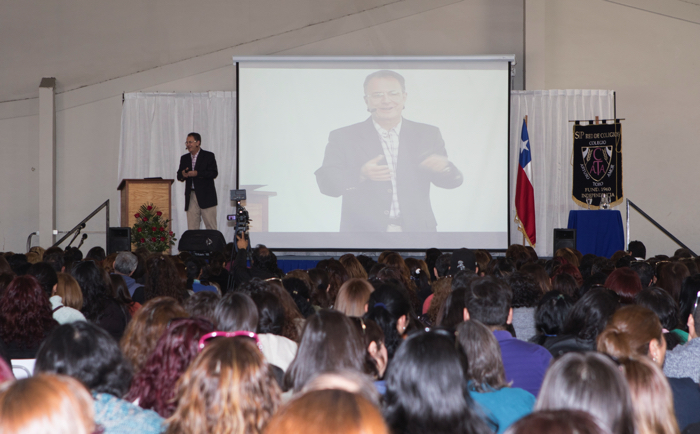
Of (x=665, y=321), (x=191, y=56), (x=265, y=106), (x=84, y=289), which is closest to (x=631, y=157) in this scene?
(x=265, y=106)

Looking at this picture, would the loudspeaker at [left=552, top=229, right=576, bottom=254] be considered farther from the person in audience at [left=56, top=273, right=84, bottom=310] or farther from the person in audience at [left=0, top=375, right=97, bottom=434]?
the person in audience at [left=0, top=375, right=97, bottom=434]

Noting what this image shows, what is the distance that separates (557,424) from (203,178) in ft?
27.3

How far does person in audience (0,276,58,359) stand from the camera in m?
3.25

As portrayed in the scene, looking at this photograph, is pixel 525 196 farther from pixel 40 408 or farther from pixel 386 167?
pixel 40 408

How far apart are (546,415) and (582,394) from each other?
1.18 feet

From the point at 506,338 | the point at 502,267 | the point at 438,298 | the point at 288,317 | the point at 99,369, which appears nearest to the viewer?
the point at 99,369

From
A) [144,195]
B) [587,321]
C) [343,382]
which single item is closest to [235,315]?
[343,382]

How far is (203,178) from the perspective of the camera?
29.4 feet

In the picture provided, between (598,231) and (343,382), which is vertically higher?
(598,231)

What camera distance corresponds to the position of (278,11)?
412 inches

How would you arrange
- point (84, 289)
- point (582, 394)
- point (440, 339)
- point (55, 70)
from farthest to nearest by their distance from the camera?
point (55, 70), point (84, 289), point (440, 339), point (582, 394)

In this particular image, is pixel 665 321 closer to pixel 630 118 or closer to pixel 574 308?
pixel 574 308

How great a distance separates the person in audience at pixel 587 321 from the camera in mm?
2883

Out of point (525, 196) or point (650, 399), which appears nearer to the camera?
point (650, 399)
